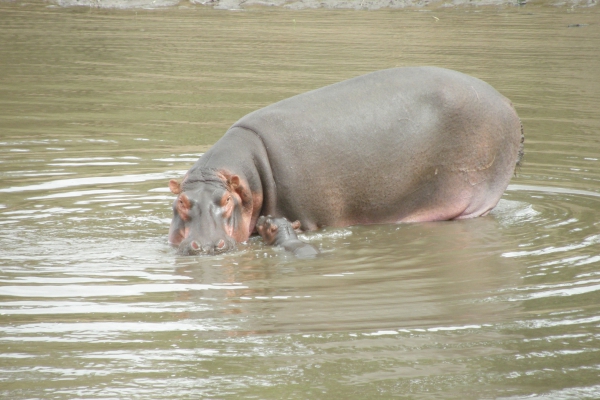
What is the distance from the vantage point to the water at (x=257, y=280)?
12.0 feet

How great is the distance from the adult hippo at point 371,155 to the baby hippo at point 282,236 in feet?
0.44

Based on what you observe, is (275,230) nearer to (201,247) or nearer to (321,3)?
(201,247)

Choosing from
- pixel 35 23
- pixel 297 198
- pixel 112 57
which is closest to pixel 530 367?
pixel 297 198

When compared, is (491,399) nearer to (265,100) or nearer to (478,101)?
(478,101)

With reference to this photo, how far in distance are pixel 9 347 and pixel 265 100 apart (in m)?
7.05

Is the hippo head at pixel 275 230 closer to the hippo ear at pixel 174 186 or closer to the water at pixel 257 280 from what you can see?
the water at pixel 257 280

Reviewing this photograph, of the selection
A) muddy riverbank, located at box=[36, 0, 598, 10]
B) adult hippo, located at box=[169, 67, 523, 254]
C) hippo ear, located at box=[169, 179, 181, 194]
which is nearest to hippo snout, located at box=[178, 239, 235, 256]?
adult hippo, located at box=[169, 67, 523, 254]

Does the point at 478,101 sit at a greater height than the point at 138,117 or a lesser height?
greater

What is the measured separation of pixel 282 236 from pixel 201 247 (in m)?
0.51

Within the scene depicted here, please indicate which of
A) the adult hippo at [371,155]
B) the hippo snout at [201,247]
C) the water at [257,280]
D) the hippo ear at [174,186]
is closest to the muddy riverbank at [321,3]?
the water at [257,280]

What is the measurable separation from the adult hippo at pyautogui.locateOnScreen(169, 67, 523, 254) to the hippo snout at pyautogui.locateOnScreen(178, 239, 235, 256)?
0.24 meters

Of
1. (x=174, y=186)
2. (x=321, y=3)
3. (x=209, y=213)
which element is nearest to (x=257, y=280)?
(x=209, y=213)

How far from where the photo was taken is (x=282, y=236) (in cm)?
578

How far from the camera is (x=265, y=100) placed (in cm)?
1077
